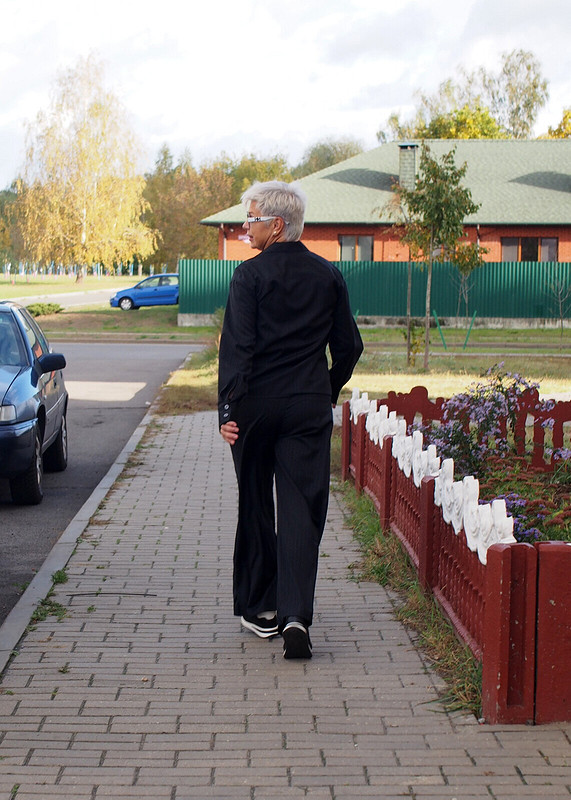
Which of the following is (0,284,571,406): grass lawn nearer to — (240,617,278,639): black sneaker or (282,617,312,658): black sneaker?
(240,617,278,639): black sneaker

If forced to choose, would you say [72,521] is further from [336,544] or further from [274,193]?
[274,193]

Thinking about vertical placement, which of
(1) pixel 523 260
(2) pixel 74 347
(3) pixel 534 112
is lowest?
(2) pixel 74 347

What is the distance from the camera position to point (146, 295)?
4497 centimetres

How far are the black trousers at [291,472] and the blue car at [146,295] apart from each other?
40.3m

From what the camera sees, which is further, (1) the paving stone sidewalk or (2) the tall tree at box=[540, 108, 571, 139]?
(2) the tall tree at box=[540, 108, 571, 139]

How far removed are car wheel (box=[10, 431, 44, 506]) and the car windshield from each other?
0.84 m

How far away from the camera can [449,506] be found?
4906 mm

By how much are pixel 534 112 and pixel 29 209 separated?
Answer: 33.5 metres

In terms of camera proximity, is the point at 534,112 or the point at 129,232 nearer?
the point at 129,232

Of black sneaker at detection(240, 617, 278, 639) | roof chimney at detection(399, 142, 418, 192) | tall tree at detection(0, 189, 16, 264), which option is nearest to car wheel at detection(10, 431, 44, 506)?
black sneaker at detection(240, 617, 278, 639)

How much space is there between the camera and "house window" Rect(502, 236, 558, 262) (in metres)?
38.0

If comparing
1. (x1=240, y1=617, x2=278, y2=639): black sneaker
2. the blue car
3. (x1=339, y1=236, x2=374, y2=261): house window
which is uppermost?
(x1=339, y1=236, x2=374, y2=261): house window

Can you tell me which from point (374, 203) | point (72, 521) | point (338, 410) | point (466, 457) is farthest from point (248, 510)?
point (374, 203)

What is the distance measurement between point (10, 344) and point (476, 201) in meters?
31.2
